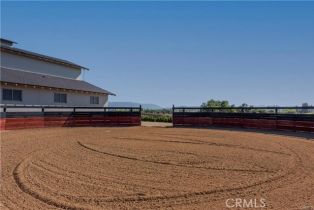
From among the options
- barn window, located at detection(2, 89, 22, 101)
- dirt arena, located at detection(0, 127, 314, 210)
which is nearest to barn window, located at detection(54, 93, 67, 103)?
barn window, located at detection(2, 89, 22, 101)

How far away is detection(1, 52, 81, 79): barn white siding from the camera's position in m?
28.3

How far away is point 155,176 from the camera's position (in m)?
7.68

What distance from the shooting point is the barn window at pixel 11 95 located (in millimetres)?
24250

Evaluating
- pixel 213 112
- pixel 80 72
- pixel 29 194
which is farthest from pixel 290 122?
pixel 80 72

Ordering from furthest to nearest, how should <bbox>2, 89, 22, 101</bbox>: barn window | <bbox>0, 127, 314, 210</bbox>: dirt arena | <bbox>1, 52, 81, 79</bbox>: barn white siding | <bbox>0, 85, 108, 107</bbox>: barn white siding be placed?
<bbox>1, 52, 81, 79</bbox>: barn white siding
<bbox>0, 85, 108, 107</bbox>: barn white siding
<bbox>2, 89, 22, 101</bbox>: barn window
<bbox>0, 127, 314, 210</bbox>: dirt arena

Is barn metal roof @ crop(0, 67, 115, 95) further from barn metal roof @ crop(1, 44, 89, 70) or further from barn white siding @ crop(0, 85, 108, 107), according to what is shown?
barn metal roof @ crop(1, 44, 89, 70)

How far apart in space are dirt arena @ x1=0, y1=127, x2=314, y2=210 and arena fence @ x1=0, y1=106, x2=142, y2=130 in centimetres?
820

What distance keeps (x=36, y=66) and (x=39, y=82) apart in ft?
13.6

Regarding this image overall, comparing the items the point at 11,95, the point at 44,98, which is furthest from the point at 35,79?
the point at 11,95

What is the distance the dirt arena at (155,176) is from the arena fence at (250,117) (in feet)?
22.4

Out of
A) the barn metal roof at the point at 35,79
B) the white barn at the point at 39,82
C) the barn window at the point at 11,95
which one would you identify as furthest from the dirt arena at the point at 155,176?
the barn metal roof at the point at 35,79

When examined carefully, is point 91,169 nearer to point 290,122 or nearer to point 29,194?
point 29,194

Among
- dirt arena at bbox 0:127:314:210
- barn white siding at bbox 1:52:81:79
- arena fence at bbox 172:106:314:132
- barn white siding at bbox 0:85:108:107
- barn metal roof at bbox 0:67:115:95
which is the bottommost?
dirt arena at bbox 0:127:314:210

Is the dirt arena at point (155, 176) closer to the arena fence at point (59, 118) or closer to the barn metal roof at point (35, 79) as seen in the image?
the arena fence at point (59, 118)
